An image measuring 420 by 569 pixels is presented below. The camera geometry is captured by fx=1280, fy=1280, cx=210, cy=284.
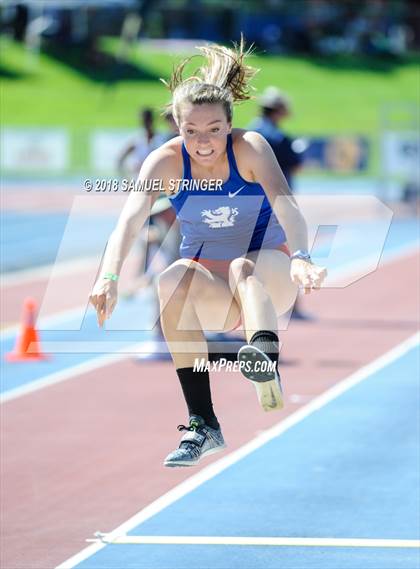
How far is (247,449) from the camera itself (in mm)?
10250

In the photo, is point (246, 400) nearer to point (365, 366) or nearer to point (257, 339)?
point (365, 366)

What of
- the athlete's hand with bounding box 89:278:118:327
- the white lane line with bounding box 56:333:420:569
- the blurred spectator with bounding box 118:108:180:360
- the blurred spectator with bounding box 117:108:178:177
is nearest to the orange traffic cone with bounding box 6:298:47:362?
the blurred spectator with bounding box 118:108:180:360

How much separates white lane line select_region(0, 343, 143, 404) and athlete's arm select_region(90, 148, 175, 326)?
6018mm

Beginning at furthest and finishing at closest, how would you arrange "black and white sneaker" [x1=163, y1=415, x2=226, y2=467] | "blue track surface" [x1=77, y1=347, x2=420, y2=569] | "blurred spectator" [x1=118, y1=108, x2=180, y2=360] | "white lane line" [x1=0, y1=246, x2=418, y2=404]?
1. "blurred spectator" [x1=118, y1=108, x2=180, y2=360]
2. "white lane line" [x1=0, y1=246, x2=418, y2=404]
3. "blue track surface" [x1=77, y1=347, x2=420, y2=569]
4. "black and white sneaker" [x1=163, y1=415, x2=226, y2=467]

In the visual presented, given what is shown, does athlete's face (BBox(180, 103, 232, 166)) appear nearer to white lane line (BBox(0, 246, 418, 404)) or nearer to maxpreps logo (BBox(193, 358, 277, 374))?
maxpreps logo (BBox(193, 358, 277, 374))

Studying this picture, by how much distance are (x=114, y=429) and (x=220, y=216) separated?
5190 mm

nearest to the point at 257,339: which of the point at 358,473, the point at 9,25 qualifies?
the point at 358,473

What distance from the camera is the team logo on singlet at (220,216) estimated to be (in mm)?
6031

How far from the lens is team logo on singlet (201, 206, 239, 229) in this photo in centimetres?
603

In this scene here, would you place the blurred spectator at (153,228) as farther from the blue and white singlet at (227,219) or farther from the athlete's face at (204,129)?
the athlete's face at (204,129)

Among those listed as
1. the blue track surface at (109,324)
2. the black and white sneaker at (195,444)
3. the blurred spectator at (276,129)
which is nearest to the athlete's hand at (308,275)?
the black and white sneaker at (195,444)

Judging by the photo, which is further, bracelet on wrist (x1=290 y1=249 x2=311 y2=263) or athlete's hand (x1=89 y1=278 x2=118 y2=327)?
bracelet on wrist (x1=290 y1=249 x2=311 y2=263)

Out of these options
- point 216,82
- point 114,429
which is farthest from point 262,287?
point 114,429

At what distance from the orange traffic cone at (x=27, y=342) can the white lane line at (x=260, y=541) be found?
4.08m
